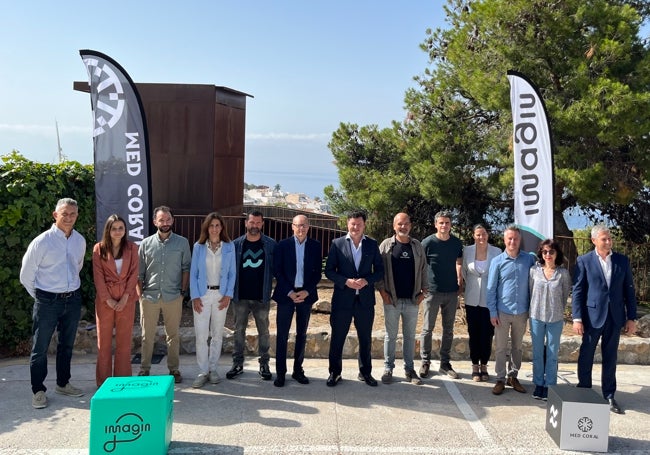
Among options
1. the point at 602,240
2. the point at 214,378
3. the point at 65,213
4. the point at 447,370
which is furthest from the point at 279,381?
the point at 602,240

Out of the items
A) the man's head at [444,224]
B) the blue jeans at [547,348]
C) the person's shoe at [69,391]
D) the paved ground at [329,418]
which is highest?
the man's head at [444,224]

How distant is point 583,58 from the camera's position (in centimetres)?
900

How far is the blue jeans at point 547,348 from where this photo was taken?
5883 millimetres

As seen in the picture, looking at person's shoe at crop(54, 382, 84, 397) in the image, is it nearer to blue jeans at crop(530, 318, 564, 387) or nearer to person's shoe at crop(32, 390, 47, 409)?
person's shoe at crop(32, 390, 47, 409)

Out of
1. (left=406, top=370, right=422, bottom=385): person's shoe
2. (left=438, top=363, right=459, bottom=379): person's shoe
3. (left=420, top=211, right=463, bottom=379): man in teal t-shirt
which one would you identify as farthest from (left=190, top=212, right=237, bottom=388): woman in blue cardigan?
(left=438, top=363, right=459, bottom=379): person's shoe

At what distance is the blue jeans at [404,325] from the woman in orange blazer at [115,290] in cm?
274

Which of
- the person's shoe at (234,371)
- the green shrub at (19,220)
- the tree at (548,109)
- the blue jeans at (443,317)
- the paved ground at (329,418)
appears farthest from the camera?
the tree at (548,109)

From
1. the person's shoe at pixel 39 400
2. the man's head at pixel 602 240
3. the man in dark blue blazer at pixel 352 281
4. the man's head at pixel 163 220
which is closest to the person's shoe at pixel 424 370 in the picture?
the man in dark blue blazer at pixel 352 281

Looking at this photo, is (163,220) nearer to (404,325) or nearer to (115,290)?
(115,290)

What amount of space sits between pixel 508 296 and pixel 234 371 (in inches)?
122

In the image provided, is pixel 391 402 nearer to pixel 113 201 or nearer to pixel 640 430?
pixel 640 430

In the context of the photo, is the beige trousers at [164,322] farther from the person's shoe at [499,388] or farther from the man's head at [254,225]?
the person's shoe at [499,388]

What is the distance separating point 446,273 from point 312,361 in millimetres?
2071

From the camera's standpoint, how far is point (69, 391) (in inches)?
225
